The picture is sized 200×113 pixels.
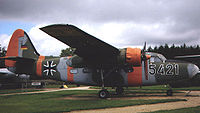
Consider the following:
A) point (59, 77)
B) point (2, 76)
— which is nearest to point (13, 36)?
point (59, 77)

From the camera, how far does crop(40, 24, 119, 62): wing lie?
1012 cm

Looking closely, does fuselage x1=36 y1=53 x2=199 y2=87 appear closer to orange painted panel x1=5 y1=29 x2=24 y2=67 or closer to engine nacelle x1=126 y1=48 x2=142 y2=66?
engine nacelle x1=126 y1=48 x2=142 y2=66

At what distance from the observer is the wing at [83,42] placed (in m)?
10.1

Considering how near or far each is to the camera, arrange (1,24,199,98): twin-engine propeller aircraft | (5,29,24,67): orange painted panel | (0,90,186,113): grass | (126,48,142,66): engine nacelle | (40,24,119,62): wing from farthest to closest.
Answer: (5,29,24,67): orange painted panel, (126,48,142,66): engine nacelle, (1,24,199,98): twin-engine propeller aircraft, (40,24,119,62): wing, (0,90,186,113): grass

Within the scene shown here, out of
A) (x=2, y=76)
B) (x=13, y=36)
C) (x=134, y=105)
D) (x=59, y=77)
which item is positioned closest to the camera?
(x=134, y=105)

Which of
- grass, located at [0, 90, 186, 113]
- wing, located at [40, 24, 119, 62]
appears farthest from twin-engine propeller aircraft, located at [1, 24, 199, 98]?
grass, located at [0, 90, 186, 113]

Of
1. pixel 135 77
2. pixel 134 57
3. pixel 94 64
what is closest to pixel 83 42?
pixel 94 64

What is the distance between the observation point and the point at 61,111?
8.66 meters

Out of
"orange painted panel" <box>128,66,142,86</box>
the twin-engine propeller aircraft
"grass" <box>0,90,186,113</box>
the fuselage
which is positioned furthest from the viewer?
"orange painted panel" <box>128,66,142,86</box>

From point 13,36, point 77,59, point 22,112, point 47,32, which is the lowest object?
point 22,112

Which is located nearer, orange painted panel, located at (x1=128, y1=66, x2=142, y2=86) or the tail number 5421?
the tail number 5421

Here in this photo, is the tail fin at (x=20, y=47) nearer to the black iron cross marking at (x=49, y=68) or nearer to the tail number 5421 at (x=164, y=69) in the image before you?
the black iron cross marking at (x=49, y=68)

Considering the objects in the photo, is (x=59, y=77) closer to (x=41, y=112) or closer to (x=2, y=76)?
(x=41, y=112)

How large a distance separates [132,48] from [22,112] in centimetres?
784
